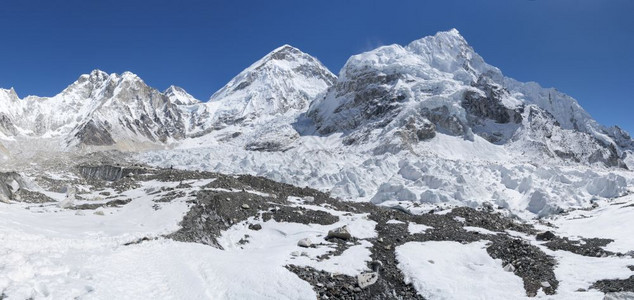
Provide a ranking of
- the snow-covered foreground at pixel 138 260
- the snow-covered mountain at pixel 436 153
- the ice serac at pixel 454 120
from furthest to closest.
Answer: the ice serac at pixel 454 120 < the snow-covered mountain at pixel 436 153 < the snow-covered foreground at pixel 138 260

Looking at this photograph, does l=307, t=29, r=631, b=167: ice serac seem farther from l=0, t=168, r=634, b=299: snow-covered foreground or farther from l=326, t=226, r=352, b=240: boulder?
l=326, t=226, r=352, b=240: boulder

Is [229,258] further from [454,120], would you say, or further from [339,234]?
[454,120]

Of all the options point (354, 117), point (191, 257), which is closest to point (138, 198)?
point (191, 257)

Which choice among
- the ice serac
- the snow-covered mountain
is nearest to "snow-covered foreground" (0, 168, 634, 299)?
the snow-covered mountain

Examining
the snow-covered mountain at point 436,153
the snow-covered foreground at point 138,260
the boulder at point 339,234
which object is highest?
the snow-covered mountain at point 436,153

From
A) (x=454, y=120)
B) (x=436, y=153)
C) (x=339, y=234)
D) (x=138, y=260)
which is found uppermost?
(x=454, y=120)

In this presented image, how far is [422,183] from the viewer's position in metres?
62.0

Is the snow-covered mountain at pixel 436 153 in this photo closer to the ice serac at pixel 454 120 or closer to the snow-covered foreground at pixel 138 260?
the ice serac at pixel 454 120

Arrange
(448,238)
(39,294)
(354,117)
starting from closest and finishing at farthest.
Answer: (39,294), (448,238), (354,117)

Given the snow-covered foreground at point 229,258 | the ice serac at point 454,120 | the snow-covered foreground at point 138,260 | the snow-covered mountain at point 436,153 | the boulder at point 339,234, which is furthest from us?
the ice serac at point 454,120

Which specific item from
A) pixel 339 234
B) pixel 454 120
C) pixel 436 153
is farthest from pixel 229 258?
pixel 454 120

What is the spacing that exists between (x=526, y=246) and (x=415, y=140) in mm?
124981

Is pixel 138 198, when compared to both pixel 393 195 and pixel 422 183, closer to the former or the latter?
pixel 393 195

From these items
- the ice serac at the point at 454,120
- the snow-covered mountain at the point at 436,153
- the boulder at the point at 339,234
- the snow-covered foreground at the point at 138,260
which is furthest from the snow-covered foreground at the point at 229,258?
the ice serac at the point at 454,120
